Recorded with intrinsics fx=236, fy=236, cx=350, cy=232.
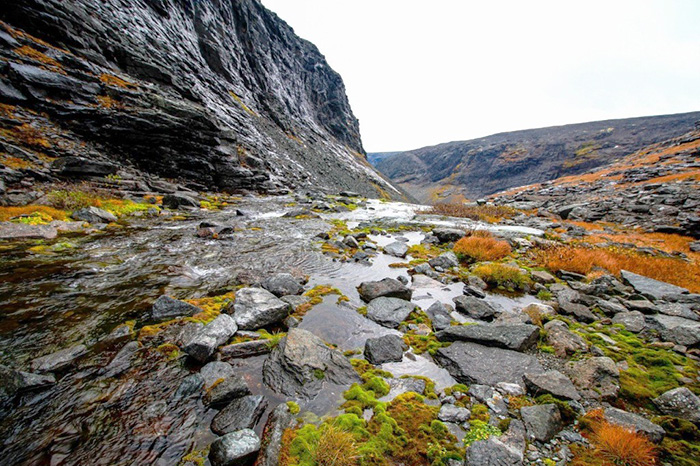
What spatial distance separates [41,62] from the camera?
16.5 meters

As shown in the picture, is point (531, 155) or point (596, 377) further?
point (531, 155)

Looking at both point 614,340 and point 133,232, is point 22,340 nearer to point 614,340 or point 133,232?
point 133,232

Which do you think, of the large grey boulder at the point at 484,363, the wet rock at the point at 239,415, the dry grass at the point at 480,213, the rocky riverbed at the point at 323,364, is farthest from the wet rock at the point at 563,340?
the dry grass at the point at 480,213

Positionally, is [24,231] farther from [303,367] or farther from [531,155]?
[531,155]

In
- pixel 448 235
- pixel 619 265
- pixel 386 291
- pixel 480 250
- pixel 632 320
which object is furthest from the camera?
pixel 448 235

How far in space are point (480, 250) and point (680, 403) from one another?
26.2 ft

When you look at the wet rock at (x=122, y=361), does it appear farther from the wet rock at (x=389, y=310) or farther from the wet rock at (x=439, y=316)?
the wet rock at (x=439, y=316)

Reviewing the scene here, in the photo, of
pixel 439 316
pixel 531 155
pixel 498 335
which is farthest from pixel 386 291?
pixel 531 155

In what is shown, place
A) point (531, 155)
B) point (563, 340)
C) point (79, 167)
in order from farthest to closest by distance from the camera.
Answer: point (531, 155), point (79, 167), point (563, 340)

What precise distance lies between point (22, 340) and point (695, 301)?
15399mm

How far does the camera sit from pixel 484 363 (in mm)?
4617

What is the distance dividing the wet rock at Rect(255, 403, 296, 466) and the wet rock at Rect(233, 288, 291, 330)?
2.21 metres

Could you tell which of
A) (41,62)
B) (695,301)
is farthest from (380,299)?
(41,62)

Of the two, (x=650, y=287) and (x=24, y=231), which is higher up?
(x=24, y=231)
